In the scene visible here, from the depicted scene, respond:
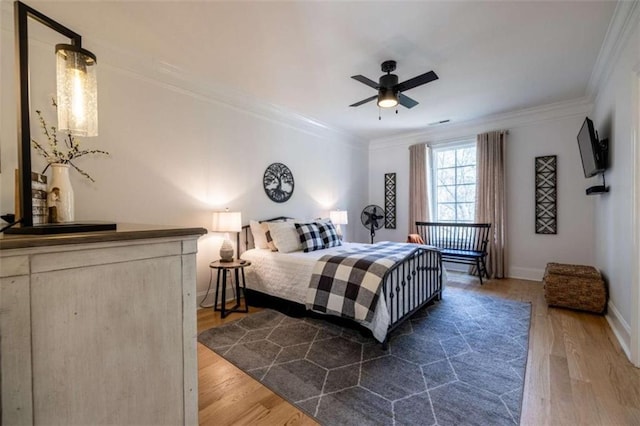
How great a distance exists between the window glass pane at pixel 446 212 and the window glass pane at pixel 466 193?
0.20 metres

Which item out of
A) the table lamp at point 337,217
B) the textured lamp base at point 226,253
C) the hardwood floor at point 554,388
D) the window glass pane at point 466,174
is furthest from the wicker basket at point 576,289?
the textured lamp base at point 226,253

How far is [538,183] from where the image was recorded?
14.2 feet

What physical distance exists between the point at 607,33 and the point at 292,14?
8.82 ft

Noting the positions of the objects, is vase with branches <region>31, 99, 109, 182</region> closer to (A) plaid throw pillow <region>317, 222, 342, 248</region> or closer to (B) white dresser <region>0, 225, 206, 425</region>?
(B) white dresser <region>0, 225, 206, 425</region>

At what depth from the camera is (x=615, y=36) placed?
2396mm

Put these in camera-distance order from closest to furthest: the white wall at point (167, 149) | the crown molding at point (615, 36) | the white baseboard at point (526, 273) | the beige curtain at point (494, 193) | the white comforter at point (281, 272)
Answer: the crown molding at point (615, 36) < the white wall at point (167, 149) < the white comforter at point (281, 272) < the white baseboard at point (526, 273) < the beige curtain at point (494, 193)

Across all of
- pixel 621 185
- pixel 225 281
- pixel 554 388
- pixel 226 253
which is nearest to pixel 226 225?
pixel 226 253

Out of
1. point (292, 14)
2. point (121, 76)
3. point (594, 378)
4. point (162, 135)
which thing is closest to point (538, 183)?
point (594, 378)

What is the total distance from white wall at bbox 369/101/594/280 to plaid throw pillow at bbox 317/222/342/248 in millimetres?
2918

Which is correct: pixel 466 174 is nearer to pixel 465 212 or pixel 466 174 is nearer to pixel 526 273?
pixel 465 212

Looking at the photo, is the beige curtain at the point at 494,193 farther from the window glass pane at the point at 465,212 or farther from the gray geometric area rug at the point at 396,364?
the gray geometric area rug at the point at 396,364

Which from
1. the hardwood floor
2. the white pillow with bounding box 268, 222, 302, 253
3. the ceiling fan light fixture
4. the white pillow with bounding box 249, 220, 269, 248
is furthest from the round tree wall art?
the hardwood floor

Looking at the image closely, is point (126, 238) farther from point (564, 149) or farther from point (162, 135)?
point (564, 149)

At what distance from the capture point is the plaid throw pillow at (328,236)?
12.1 ft
